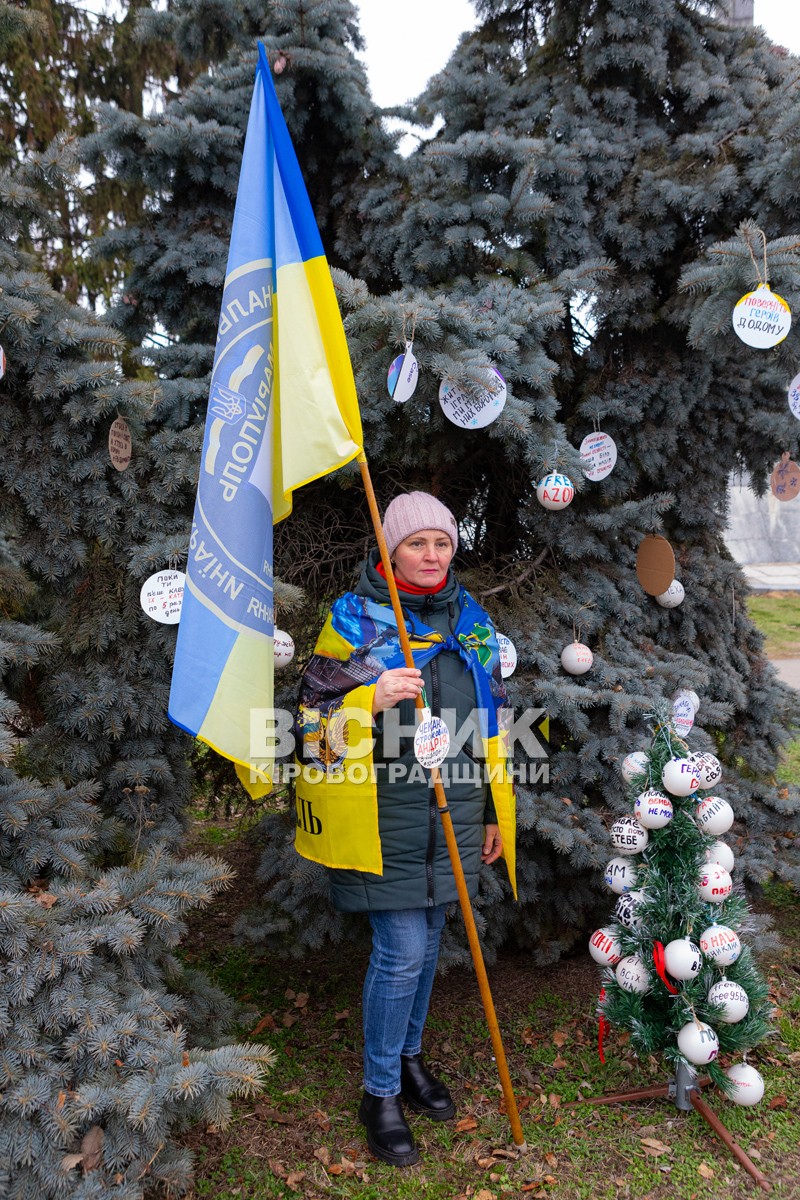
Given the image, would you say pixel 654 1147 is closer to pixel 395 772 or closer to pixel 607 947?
pixel 607 947

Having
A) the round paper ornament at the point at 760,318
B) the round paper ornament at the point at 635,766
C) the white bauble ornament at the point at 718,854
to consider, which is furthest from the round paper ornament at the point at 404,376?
the white bauble ornament at the point at 718,854

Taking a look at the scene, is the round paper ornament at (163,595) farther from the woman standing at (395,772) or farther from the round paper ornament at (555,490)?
the round paper ornament at (555,490)

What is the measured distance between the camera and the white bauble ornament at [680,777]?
268 cm

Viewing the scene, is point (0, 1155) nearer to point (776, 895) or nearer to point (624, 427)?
point (624, 427)

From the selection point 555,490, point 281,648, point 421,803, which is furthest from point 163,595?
Answer: point 555,490

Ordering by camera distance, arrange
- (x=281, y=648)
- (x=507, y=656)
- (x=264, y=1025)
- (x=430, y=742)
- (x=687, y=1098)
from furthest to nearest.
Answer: (x=264, y=1025), (x=507, y=656), (x=281, y=648), (x=687, y=1098), (x=430, y=742)

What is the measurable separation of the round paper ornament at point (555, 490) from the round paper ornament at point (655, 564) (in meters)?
0.56

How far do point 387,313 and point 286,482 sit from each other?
31.4 inches

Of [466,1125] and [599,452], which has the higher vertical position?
[599,452]

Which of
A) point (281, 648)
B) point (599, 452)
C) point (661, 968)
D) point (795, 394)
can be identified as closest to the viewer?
point (661, 968)

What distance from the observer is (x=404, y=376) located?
295 centimetres

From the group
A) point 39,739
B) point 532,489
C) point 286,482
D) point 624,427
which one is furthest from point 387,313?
point 39,739

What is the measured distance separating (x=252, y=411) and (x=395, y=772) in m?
1.15

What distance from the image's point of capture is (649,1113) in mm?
2824
